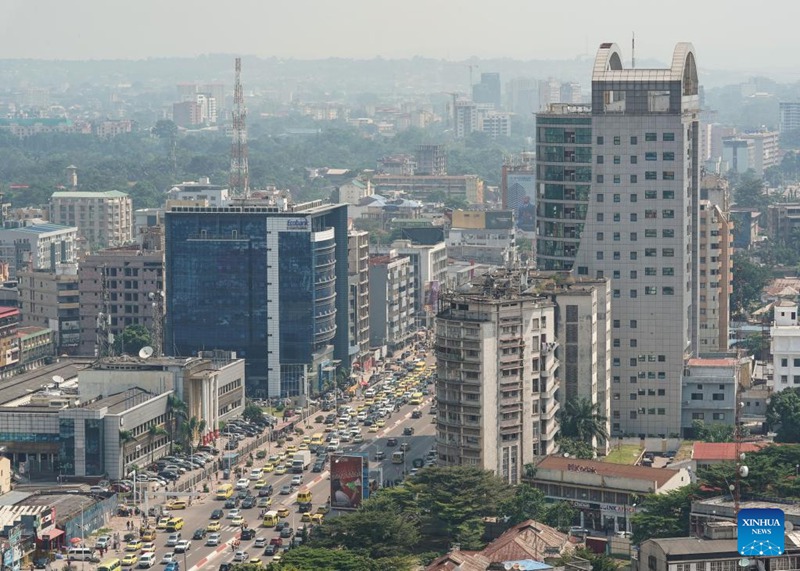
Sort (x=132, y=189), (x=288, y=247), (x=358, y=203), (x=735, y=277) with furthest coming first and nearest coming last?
(x=132, y=189), (x=358, y=203), (x=735, y=277), (x=288, y=247)

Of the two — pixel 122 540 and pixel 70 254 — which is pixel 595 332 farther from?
pixel 70 254

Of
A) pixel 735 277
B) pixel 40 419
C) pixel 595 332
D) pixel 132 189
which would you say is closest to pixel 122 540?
pixel 40 419

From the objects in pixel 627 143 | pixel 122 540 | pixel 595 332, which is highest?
pixel 627 143

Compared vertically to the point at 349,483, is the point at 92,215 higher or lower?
higher

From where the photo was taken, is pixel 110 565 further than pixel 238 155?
No

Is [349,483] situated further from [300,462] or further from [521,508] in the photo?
[300,462]

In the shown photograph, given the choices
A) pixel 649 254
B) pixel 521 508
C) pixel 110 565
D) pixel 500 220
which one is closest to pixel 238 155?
pixel 500 220

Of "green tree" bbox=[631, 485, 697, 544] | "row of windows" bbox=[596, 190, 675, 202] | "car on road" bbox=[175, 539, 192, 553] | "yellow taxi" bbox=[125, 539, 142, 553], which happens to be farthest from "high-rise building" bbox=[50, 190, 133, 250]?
"green tree" bbox=[631, 485, 697, 544]

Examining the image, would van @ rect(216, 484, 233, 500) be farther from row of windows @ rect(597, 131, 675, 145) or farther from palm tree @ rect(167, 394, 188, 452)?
row of windows @ rect(597, 131, 675, 145)
